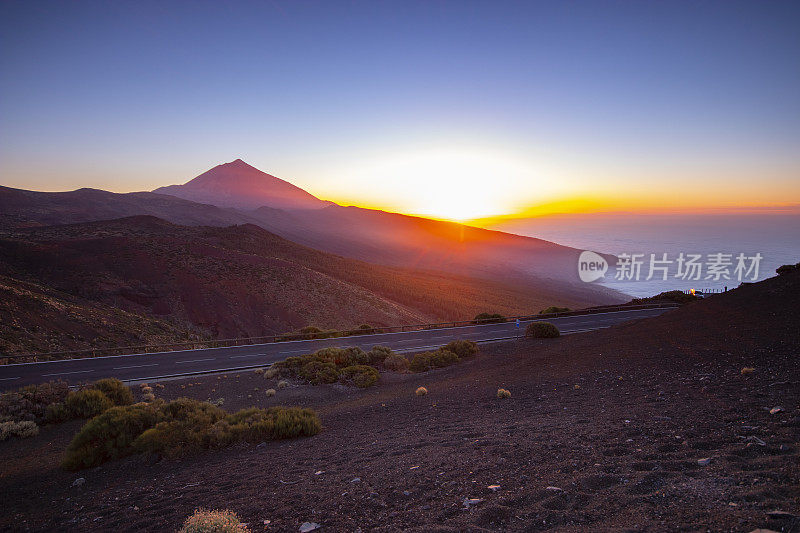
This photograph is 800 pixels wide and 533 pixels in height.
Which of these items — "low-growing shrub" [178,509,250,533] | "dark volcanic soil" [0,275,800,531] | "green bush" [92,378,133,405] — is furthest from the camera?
"green bush" [92,378,133,405]

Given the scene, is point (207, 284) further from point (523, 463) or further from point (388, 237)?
point (388, 237)

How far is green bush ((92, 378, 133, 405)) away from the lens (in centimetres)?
1236

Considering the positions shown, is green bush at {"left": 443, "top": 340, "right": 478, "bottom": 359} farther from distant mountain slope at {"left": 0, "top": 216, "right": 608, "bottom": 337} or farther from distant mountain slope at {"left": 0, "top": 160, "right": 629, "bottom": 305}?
distant mountain slope at {"left": 0, "top": 160, "right": 629, "bottom": 305}

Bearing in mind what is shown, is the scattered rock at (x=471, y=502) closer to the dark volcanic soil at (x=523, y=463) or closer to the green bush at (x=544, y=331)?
the dark volcanic soil at (x=523, y=463)

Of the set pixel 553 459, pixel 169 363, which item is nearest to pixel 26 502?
pixel 553 459

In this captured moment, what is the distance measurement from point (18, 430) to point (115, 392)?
2.60 m

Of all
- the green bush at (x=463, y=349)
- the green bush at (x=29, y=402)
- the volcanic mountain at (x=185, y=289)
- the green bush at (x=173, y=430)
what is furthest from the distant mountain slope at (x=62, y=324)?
the green bush at (x=463, y=349)

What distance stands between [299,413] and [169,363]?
13775mm

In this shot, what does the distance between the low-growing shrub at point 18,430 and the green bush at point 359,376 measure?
896cm

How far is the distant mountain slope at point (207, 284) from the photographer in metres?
35.7

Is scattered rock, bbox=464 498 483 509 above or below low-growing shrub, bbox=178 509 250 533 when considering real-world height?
above

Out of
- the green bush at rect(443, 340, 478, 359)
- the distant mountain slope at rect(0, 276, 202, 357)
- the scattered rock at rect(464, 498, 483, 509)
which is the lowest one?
the distant mountain slope at rect(0, 276, 202, 357)

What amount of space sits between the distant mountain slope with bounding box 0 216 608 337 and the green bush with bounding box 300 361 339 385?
21076 mm

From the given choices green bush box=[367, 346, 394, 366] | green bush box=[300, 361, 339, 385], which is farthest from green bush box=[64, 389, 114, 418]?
green bush box=[367, 346, 394, 366]
